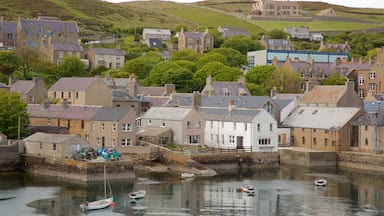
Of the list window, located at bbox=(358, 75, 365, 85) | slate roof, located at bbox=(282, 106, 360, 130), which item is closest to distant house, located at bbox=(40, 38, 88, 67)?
window, located at bbox=(358, 75, 365, 85)

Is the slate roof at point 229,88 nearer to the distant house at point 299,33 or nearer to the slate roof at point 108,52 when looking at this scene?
the slate roof at point 108,52

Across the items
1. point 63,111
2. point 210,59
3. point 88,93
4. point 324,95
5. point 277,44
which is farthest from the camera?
point 277,44

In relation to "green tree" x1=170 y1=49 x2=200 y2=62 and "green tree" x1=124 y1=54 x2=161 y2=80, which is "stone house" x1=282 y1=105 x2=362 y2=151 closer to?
"green tree" x1=124 y1=54 x2=161 y2=80

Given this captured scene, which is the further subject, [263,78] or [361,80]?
[361,80]

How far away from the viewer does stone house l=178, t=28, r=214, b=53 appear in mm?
150750

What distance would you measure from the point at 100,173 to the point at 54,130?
566 inches

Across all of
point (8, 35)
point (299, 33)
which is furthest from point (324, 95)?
point (299, 33)

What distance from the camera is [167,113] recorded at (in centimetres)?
7731

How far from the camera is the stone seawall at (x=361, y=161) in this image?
231ft

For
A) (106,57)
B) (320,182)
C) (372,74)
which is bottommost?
(320,182)

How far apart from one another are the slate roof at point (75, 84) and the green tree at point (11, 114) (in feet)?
35.1

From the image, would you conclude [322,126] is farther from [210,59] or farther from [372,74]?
[210,59]

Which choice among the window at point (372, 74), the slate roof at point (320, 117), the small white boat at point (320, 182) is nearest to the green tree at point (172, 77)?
the window at point (372, 74)

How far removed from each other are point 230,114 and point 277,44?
264 ft
